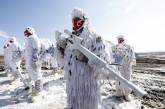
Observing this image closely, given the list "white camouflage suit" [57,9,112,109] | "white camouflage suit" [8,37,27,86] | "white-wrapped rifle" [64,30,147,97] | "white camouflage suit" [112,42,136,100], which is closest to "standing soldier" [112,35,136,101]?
"white camouflage suit" [112,42,136,100]

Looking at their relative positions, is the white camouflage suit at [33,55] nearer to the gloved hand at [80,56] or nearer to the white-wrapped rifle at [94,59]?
the white-wrapped rifle at [94,59]

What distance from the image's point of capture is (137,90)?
Answer: 2199 mm

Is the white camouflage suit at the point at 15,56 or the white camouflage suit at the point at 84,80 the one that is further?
the white camouflage suit at the point at 15,56

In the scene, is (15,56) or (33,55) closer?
(33,55)

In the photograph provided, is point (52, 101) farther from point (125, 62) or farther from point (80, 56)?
point (80, 56)

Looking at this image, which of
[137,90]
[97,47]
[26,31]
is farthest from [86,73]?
[26,31]

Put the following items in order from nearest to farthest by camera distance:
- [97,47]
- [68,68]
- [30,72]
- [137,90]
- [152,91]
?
[137,90], [97,47], [68,68], [30,72], [152,91]

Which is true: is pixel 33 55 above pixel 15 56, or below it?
below

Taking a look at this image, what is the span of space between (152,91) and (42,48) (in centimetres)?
543

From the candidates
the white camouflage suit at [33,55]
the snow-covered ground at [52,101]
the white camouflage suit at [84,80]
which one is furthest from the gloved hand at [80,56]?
the white camouflage suit at [33,55]

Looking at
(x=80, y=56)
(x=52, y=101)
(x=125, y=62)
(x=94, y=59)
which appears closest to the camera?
(x=94, y=59)

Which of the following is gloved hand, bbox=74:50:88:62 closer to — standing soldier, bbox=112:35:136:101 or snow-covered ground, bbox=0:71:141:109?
snow-covered ground, bbox=0:71:141:109

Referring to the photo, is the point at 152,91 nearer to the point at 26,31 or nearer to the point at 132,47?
the point at 132,47

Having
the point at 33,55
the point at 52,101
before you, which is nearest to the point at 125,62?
the point at 52,101
